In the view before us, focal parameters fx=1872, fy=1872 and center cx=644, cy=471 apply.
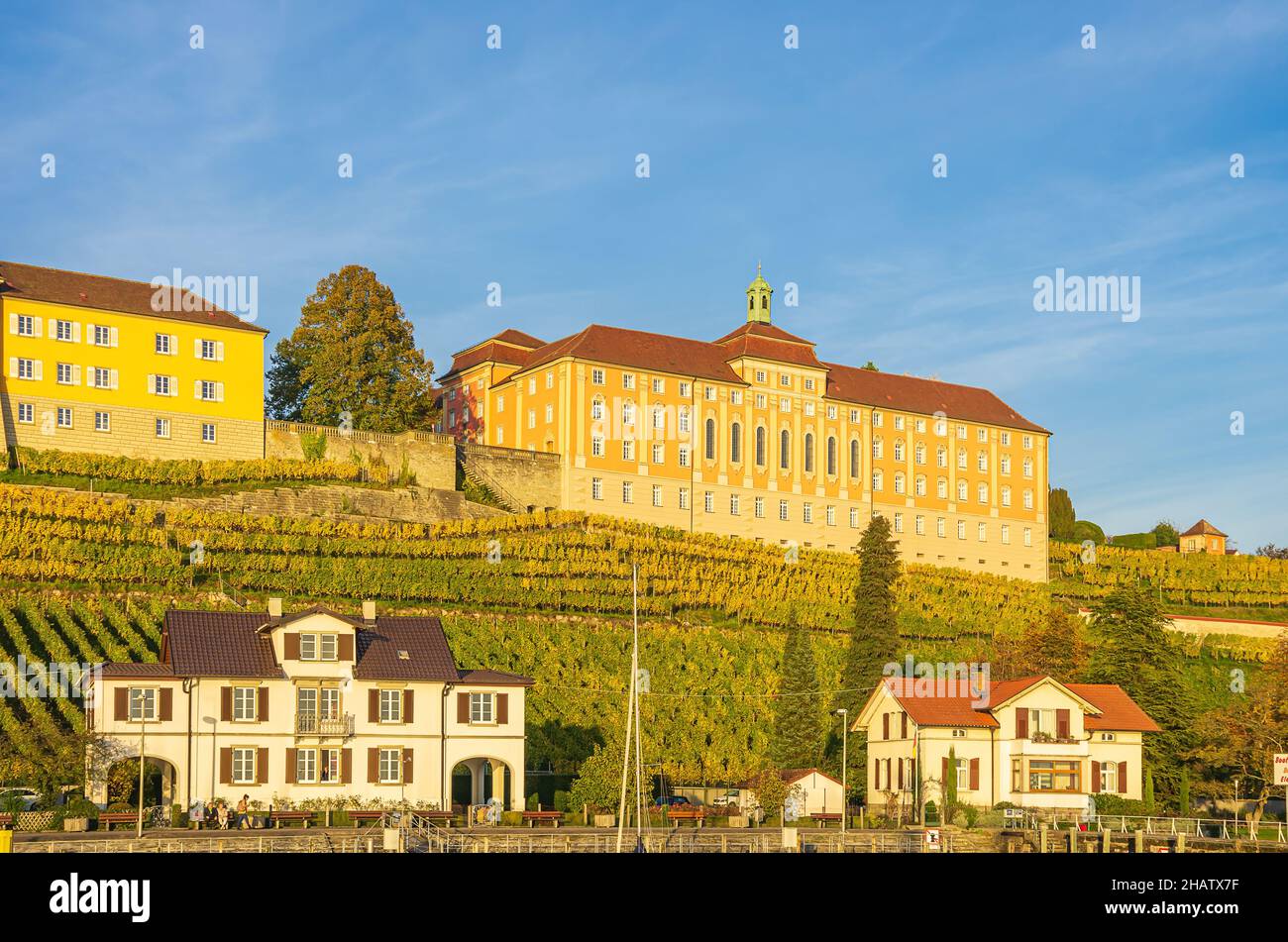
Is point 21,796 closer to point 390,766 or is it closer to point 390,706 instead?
point 390,766

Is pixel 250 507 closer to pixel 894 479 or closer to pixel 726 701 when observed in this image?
pixel 726 701

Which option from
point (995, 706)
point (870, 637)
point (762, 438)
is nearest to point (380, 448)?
point (762, 438)

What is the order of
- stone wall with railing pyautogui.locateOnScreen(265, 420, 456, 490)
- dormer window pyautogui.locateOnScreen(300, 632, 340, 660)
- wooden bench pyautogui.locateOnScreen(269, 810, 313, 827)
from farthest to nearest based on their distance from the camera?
stone wall with railing pyautogui.locateOnScreen(265, 420, 456, 490) < dormer window pyautogui.locateOnScreen(300, 632, 340, 660) < wooden bench pyautogui.locateOnScreen(269, 810, 313, 827)

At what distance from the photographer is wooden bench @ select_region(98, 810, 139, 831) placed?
201 ft

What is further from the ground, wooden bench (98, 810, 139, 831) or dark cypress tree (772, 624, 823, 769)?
dark cypress tree (772, 624, 823, 769)

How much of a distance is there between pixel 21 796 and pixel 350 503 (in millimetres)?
36902

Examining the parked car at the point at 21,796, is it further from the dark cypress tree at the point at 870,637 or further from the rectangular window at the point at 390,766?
the dark cypress tree at the point at 870,637

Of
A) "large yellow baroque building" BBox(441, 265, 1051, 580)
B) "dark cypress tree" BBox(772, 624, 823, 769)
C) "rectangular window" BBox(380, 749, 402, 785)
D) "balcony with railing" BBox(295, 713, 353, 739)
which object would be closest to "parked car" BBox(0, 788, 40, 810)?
"balcony with railing" BBox(295, 713, 353, 739)

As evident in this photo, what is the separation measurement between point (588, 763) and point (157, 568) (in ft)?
85.6

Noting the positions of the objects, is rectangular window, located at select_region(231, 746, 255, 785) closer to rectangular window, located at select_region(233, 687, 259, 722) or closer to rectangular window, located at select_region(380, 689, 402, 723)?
rectangular window, located at select_region(233, 687, 259, 722)

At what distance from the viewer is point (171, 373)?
96938 millimetres

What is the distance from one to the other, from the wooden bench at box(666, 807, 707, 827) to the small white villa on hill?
10234mm

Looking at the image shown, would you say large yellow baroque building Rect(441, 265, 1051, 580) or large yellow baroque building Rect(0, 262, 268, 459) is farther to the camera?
large yellow baroque building Rect(441, 265, 1051, 580)
